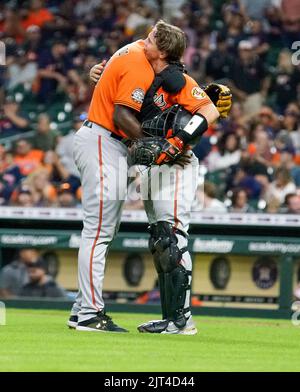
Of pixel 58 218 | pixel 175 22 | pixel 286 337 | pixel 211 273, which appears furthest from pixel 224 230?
pixel 175 22

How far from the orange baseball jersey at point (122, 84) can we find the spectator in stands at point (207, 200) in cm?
465

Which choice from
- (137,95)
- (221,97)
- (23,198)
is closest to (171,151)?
(137,95)

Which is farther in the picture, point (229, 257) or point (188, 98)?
point (229, 257)

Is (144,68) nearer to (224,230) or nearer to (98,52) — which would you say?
(224,230)

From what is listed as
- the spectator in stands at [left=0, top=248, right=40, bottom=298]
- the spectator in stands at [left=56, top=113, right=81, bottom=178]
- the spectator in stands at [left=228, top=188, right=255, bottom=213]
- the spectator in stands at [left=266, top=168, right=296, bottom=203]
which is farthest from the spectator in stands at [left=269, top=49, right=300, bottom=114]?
the spectator in stands at [left=0, top=248, right=40, bottom=298]

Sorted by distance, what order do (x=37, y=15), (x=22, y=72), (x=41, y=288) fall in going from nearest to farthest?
(x=41, y=288) < (x=22, y=72) < (x=37, y=15)

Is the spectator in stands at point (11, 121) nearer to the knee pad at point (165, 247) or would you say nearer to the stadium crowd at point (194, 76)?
the stadium crowd at point (194, 76)

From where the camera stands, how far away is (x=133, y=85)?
24.2 feet

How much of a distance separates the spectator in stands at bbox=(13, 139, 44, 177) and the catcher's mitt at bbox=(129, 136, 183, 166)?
6.99m

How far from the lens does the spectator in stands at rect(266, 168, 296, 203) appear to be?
12.8 metres

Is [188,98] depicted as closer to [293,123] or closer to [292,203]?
[292,203]

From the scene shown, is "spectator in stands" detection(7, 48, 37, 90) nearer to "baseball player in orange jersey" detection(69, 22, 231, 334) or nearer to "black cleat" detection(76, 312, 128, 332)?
"baseball player in orange jersey" detection(69, 22, 231, 334)

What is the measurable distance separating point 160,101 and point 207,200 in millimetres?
4934
